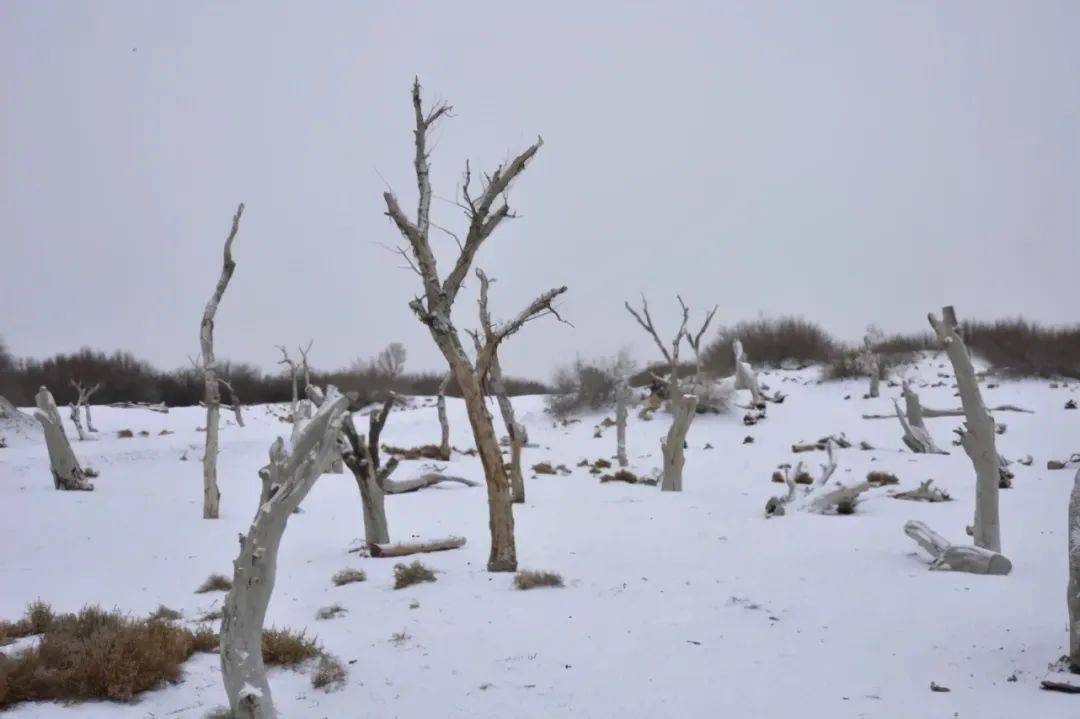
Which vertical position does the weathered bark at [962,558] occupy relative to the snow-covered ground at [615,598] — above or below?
above

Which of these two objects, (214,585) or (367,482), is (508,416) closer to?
(367,482)

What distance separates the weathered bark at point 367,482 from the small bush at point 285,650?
3.94m

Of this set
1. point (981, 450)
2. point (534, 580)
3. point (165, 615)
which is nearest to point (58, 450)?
point (165, 615)

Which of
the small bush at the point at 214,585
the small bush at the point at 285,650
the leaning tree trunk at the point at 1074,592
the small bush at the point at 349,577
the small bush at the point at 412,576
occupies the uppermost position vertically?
the leaning tree trunk at the point at 1074,592

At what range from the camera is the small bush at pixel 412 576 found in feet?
24.9

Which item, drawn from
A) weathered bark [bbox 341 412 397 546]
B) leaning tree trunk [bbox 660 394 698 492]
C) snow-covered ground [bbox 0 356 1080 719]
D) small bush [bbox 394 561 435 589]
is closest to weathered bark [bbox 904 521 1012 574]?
snow-covered ground [bbox 0 356 1080 719]

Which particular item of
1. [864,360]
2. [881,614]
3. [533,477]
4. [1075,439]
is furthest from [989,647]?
[864,360]

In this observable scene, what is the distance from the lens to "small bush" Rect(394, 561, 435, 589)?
759 centimetres

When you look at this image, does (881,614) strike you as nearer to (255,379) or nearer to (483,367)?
(483,367)

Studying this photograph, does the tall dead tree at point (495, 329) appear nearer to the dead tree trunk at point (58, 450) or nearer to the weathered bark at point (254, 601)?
the weathered bark at point (254, 601)

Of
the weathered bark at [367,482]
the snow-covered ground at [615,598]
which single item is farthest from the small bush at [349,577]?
the weathered bark at [367,482]

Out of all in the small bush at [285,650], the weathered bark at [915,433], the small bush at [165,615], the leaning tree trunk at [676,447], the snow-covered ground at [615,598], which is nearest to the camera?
the snow-covered ground at [615,598]

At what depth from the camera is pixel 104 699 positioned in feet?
14.4

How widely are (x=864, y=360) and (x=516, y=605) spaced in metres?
30.2
